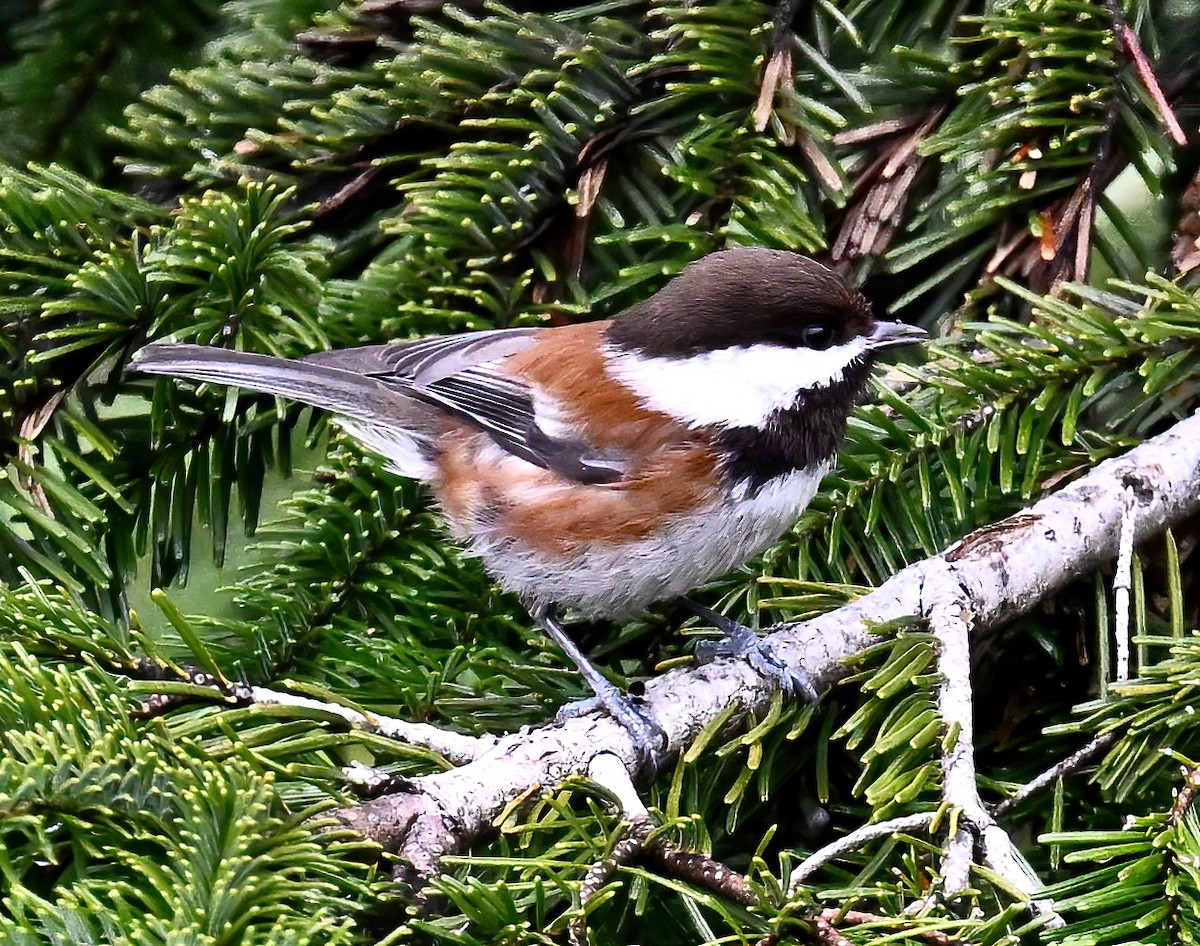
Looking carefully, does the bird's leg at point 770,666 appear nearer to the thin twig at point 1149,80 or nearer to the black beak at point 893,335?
the black beak at point 893,335

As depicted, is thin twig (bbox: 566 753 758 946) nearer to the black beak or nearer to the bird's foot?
the bird's foot

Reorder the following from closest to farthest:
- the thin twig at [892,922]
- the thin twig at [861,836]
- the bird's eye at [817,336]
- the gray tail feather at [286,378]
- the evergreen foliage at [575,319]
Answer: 1. the thin twig at [892,922]
2. the thin twig at [861,836]
3. the evergreen foliage at [575,319]
4. the gray tail feather at [286,378]
5. the bird's eye at [817,336]

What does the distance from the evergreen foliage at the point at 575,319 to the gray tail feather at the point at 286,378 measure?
6cm

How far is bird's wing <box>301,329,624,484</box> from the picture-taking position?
2.43 meters

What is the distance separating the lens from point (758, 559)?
90.5 inches

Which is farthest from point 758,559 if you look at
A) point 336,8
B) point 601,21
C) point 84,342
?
point 336,8

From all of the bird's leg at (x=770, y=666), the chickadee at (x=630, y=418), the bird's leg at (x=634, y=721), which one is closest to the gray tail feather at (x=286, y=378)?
the chickadee at (x=630, y=418)

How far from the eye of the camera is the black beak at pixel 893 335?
2258 mm

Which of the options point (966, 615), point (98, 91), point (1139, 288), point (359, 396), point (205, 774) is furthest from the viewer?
point (98, 91)

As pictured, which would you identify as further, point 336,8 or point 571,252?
point 336,8

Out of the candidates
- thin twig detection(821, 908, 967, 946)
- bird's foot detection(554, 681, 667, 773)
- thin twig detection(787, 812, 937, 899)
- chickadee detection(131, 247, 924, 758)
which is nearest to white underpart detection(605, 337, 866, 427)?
chickadee detection(131, 247, 924, 758)

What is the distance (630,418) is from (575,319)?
0.43 m

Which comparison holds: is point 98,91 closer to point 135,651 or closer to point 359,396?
point 359,396

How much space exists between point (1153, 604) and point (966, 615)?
48 centimetres
